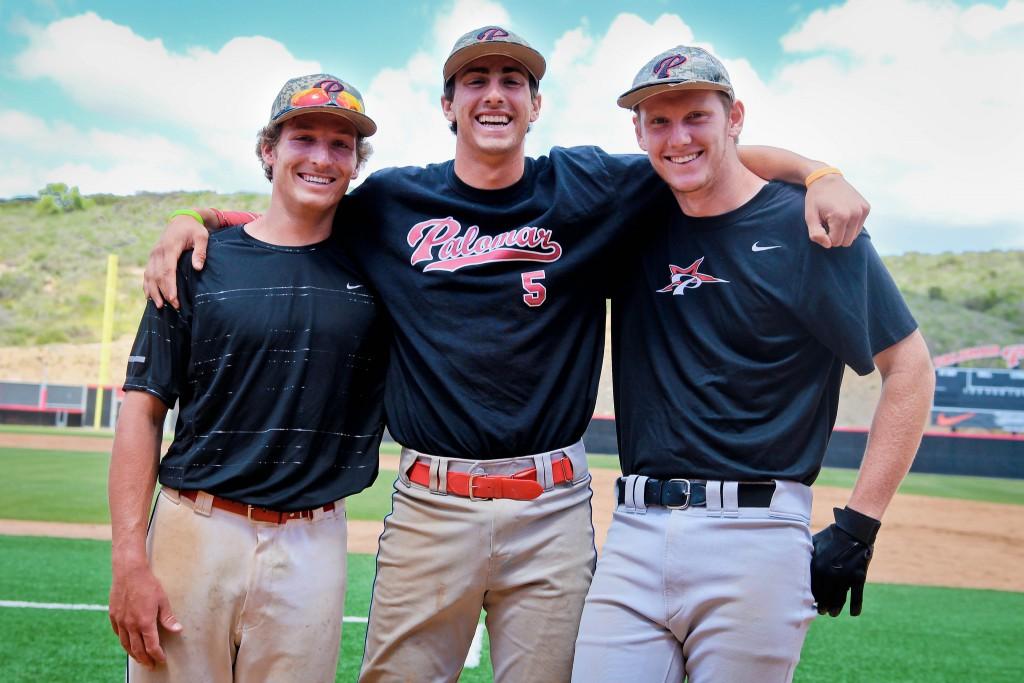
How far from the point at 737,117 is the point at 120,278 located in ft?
159

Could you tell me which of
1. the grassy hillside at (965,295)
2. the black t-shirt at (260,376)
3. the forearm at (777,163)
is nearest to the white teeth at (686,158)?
the forearm at (777,163)

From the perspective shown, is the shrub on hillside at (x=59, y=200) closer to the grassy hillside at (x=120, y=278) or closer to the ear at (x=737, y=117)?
the grassy hillside at (x=120, y=278)

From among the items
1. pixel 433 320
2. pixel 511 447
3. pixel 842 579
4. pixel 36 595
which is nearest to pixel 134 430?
pixel 433 320

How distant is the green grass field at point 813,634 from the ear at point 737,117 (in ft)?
10.5

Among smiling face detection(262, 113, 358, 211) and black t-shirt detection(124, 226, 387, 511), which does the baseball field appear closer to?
black t-shirt detection(124, 226, 387, 511)

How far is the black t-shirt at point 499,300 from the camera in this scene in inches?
95.7

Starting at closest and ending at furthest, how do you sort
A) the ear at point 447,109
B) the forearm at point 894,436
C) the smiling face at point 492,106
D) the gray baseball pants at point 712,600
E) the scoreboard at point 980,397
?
the gray baseball pants at point 712,600
the forearm at point 894,436
the smiling face at point 492,106
the ear at point 447,109
the scoreboard at point 980,397

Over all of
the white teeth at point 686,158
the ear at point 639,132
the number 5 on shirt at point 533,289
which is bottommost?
the number 5 on shirt at point 533,289

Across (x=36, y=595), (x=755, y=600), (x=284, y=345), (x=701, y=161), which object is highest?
(x=701, y=161)

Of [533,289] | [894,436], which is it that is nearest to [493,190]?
[533,289]

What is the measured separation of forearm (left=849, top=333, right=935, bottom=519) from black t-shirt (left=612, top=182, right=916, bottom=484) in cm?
9

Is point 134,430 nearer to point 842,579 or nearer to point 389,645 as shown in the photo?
point 389,645

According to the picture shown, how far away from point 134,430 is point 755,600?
1.69 metres

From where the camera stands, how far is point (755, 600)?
2.08 meters
